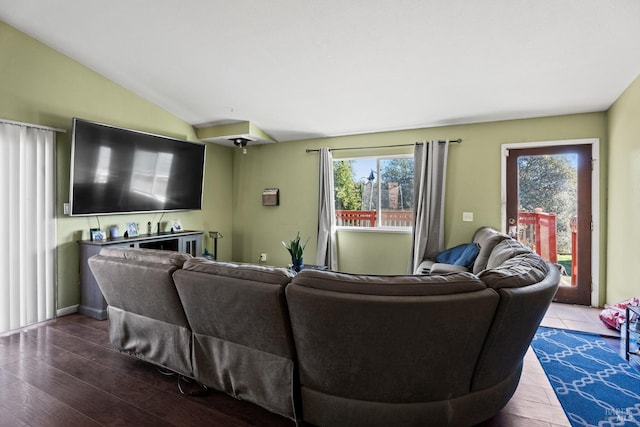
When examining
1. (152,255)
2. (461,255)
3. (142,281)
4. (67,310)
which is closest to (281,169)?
(461,255)

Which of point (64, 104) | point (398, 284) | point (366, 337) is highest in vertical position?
point (64, 104)

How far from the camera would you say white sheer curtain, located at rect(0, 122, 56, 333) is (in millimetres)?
3041

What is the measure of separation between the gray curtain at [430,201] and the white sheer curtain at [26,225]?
4.35m

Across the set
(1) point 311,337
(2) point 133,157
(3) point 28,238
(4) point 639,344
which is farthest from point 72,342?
(4) point 639,344

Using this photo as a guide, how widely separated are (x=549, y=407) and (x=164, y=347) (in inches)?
96.4

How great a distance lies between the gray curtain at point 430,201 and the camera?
14.1 feet

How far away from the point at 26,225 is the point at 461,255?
4.70 metres

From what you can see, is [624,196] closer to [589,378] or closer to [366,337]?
[589,378]

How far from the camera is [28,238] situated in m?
3.21

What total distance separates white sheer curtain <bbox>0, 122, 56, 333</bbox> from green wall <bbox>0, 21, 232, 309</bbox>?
0.35ft

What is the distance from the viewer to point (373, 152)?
4.87 meters

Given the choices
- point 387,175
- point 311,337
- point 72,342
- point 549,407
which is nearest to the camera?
point 311,337

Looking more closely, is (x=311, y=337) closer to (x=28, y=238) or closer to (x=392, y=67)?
(x=392, y=67)

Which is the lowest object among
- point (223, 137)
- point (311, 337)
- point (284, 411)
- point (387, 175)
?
point (284, 411)
